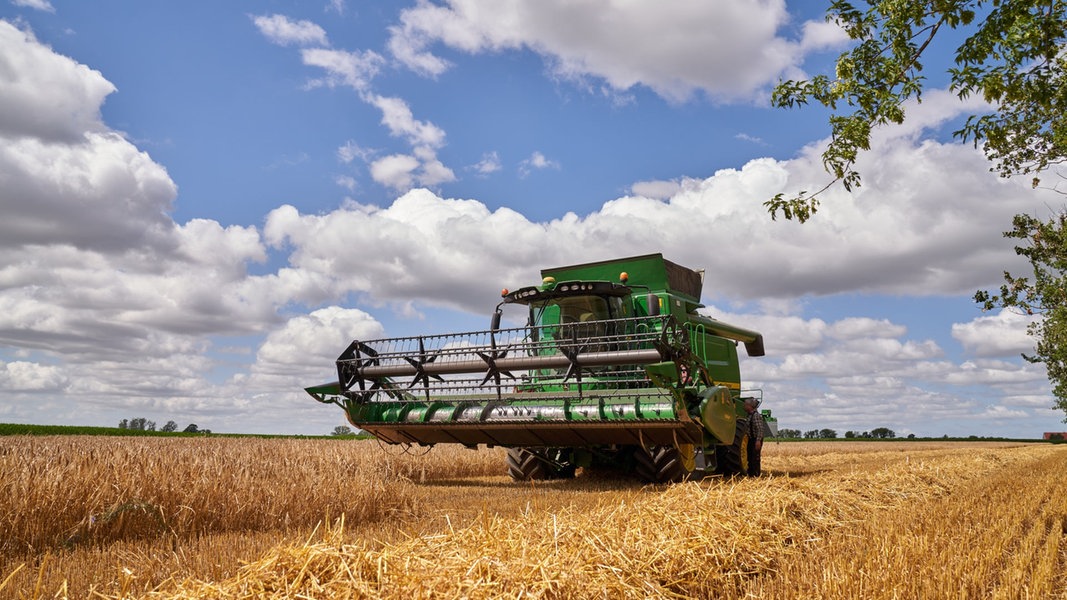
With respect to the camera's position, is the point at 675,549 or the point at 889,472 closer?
the point at 675,549

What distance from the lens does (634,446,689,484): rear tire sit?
8.11 meters

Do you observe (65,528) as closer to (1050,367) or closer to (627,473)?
(627,473)

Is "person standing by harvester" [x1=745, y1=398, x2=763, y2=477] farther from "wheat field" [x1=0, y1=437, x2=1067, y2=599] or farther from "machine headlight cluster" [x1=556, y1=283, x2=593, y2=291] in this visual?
"machine headlight cluster" [x1=556, y1=283, x2=593, y2=291]

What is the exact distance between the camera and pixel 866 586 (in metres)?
3.25

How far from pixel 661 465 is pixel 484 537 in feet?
16.6

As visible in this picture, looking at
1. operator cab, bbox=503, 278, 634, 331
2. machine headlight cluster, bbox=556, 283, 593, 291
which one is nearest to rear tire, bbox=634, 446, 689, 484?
operator cab, bbox=503, 278, 634, 331

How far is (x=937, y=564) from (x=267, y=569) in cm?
333

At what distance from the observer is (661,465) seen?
8.25 m

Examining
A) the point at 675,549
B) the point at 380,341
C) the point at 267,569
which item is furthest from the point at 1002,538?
the point at 380,341

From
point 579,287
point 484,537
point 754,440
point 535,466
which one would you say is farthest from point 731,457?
point 484,537

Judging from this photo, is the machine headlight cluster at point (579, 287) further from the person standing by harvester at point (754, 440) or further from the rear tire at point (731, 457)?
the person standing by harvester at point (754, 440)

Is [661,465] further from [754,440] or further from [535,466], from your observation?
[754,440]

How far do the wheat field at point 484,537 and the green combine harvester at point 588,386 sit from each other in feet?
2.66

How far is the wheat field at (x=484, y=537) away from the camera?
3.11 meters
